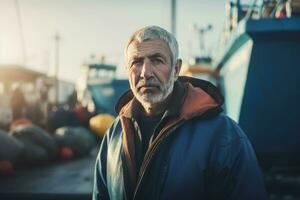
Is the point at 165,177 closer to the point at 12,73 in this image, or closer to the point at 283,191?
the point at 283,191

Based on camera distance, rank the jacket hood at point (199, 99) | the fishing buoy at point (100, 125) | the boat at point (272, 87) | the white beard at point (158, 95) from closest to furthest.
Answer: the jacket hood at point (199, 99), the white beard at point (158, 95), the boat at point (272, 87), the fishing buoy at point (100, 125)

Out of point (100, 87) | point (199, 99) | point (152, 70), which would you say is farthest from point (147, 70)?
point (100, 87)

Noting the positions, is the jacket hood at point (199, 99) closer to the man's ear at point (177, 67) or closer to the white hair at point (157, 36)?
the man's ear at point (177, 67)

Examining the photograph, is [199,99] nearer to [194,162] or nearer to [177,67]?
[177,67]

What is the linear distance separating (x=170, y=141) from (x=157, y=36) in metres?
0.56

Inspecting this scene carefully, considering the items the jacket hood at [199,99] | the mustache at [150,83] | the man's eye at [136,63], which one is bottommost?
the jacket hood at [199,99]

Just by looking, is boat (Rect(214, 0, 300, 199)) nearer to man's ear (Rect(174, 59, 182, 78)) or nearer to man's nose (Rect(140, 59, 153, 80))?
man's ear (Rect(174, 59, 182, 78))


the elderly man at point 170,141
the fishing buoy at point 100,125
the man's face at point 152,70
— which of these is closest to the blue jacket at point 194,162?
the elderly man at point 170,141

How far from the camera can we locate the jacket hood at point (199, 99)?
6.23 feet

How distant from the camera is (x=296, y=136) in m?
4.26

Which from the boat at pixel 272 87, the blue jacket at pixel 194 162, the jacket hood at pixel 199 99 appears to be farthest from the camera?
the boat at pixel 272 87

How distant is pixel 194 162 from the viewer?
1784 mm

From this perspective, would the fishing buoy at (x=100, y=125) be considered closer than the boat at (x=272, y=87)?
No

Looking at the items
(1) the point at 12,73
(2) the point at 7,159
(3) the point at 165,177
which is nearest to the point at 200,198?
(3) the point at 165,177
